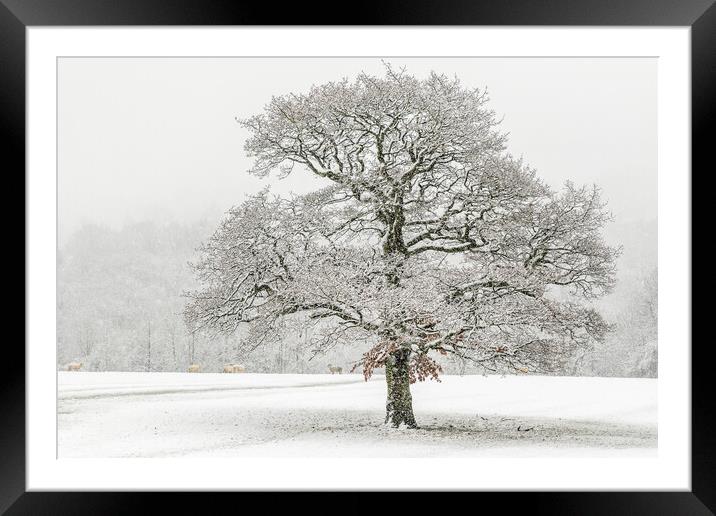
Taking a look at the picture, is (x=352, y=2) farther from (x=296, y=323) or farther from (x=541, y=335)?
(x=541, y=335)

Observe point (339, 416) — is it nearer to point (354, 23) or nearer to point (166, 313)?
point (166, 313)

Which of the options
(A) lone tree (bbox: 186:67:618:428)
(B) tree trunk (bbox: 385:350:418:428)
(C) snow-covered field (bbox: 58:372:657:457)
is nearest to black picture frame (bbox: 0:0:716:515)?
Answer: (C) snow-covered field (bbox: 58:372:657:457)

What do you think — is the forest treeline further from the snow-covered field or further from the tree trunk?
the tree trunk

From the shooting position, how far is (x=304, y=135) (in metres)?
6.07

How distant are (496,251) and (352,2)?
276cm

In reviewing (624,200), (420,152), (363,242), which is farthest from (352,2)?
(624,200)

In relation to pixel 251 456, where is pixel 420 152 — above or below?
above

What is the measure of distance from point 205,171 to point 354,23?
8.42 feet

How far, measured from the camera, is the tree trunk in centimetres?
584

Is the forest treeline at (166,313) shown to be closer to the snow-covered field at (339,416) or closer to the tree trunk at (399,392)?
the snow-covered field at (339,416)

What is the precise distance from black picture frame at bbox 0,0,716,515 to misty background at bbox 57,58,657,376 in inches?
68.1
